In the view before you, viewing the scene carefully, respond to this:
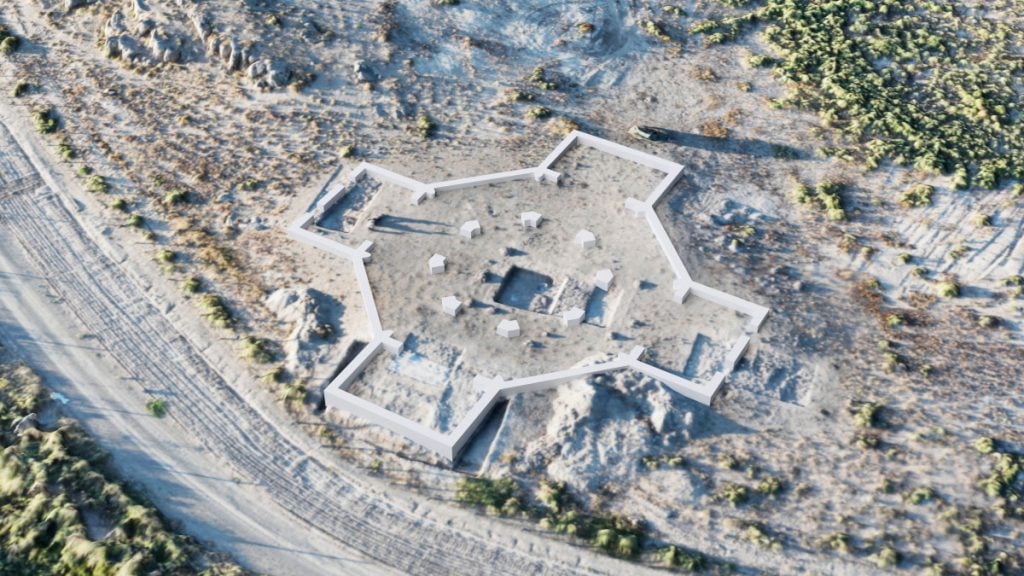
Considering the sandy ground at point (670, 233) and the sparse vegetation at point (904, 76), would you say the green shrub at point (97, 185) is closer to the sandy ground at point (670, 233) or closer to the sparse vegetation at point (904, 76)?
the sandy ground at point (670, 233)

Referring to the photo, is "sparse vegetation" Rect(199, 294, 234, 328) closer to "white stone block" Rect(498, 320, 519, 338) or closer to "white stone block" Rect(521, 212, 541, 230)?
"white stone block" Rect(498, 320, 519, 338)

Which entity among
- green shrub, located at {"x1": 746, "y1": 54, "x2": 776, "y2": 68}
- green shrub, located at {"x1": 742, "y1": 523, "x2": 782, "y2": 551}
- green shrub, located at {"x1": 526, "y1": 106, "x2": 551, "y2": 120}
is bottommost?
green shrub, located at {"x1": 742, "y1": 523, "x2": 782, "y2": 551}

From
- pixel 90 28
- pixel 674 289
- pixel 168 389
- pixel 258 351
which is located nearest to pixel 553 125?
pixel 674 289

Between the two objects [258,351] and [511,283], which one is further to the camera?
[511,283]

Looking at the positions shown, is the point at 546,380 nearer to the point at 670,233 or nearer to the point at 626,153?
the point at 670,233

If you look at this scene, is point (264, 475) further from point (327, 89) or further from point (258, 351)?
point (327, 89)

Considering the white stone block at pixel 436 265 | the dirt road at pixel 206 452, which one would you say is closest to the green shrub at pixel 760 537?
the dirt road at pixel 206 452

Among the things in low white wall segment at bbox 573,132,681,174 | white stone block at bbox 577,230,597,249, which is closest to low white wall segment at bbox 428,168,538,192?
low white wall segment at bbox 573,132,681,174
